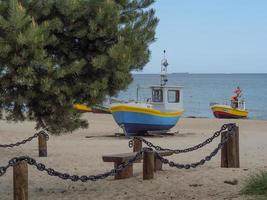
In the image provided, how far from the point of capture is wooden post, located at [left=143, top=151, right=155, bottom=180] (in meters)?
9.34

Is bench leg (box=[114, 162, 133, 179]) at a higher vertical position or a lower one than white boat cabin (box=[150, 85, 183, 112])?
lower

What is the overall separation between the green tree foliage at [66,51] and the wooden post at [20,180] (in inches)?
32.0

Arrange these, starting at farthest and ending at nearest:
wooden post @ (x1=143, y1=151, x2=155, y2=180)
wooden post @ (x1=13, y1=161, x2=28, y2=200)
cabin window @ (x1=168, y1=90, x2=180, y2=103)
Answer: cabin window @ (x1=168, y1=90, x2=180, y2=103)
wooden post @ (x1=143, y1=151, x2=155, y2=180)
wooden post @ (x1=13, y1=161, x2=28, y2=200)

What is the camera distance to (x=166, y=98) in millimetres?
23781

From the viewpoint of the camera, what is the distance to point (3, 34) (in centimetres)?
611

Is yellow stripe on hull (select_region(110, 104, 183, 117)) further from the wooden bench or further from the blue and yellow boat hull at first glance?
the wooden bench

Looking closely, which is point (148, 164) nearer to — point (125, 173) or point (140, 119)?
point (125, 173)

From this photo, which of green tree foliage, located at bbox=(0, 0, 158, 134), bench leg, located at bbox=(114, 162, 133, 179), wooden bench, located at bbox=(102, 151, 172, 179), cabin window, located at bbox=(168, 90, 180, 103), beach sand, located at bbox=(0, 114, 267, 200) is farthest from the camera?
cabin window, located at bbox=(168, 90, 180, 103)

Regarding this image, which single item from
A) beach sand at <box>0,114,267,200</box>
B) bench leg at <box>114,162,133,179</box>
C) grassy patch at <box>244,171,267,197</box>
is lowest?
beach sand at <box>0,114,267,200</box>

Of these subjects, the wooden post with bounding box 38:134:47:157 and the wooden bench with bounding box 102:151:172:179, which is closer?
the wooden bench with bounding box 102:151:172:179

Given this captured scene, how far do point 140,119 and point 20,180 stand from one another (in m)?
16.0

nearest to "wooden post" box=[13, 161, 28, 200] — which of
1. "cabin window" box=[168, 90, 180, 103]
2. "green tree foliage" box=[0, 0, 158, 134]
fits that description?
"green tree foliage" box=[0, 0, 158, 134]

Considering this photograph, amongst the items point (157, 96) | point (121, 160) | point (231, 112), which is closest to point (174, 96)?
point (157, 96)

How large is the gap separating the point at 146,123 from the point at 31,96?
16.4 meters
